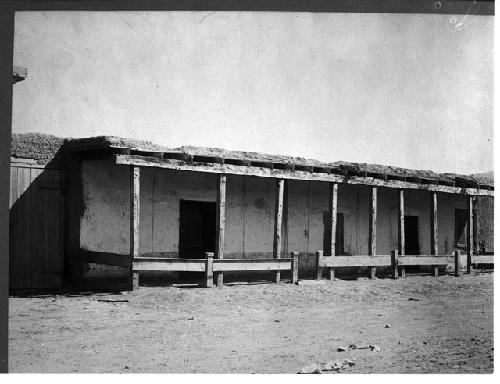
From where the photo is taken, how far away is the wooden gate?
40.9 ft

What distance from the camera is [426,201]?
20.7 m

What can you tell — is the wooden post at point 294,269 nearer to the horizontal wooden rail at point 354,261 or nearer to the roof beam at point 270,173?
the horizontal wooden rail at point 354,261

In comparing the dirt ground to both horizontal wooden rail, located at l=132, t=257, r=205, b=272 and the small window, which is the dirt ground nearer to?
horizontal wooden rail, located at l=132, t=257, r=205, b=272

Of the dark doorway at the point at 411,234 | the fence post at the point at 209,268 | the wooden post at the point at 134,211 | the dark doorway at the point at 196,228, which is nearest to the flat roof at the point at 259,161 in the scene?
the wooden post at the point at 134,211

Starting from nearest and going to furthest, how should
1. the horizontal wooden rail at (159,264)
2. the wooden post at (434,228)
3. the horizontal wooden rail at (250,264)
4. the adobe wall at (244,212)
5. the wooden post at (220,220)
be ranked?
1. the horizontal wooden rail at (159,264)
2. the horizontal wooden rail at (250,264)
3. the adobe wall at (244,212)
4. the wooden post at (220,220)
5. the wooden post at (434,228)

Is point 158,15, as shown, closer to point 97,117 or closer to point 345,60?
point 97,117

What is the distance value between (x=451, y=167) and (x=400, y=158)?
1055 mm

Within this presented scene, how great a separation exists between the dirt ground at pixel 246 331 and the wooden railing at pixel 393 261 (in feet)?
5.94

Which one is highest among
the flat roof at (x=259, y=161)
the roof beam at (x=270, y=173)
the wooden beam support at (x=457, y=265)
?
the flat roof at (x=259, y=161)

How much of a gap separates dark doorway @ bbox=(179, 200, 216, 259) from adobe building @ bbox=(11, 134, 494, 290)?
0.09 feet

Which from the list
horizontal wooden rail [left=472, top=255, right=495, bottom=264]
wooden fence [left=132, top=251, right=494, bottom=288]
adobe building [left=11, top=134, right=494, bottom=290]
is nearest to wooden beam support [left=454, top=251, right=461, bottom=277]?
wooden fence [left=132, top=251, right=494, bottom=288]

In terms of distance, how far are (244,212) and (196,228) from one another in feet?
4.60

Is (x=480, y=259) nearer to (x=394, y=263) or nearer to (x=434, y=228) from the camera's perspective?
(x=434, y=228)

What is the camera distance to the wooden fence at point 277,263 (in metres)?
12.5
